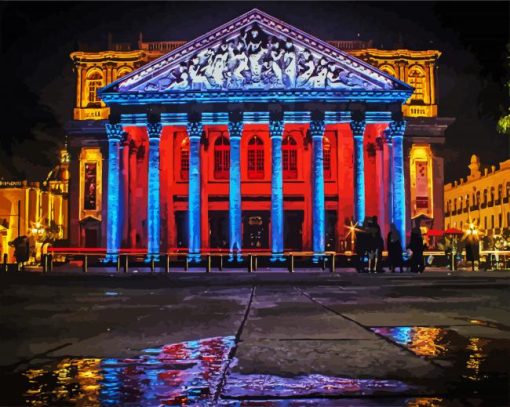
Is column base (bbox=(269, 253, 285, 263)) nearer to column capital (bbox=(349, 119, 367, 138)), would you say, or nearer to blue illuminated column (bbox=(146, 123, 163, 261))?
blue illuminated column (bbox=(146, 123, 163, 261))

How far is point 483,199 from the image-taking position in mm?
83188

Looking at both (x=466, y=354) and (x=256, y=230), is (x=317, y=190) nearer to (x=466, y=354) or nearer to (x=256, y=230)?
(x=256, y=230)

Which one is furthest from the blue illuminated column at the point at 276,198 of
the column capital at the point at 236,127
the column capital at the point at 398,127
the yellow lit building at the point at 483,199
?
the yellow lit building at the point at 483,199

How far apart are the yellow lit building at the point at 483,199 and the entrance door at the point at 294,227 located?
89.5ft

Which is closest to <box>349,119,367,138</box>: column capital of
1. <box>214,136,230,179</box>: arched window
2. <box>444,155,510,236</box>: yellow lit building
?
<box>214,136,230,179</box>: arched window

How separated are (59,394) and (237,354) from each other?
1914 mm

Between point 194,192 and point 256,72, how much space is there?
8.60m

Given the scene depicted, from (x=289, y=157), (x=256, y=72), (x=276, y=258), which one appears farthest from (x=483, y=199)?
(x=276, y=258)

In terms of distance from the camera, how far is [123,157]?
146 feet

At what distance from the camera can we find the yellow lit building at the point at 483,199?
75.1m

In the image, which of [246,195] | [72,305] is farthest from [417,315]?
[246,195]

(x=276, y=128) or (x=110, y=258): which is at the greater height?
(x=276, y=128)

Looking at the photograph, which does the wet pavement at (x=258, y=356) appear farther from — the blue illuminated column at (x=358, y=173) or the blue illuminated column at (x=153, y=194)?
the blue illuminated column at (x=153, y=194)

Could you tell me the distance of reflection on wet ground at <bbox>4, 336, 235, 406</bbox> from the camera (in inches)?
166
